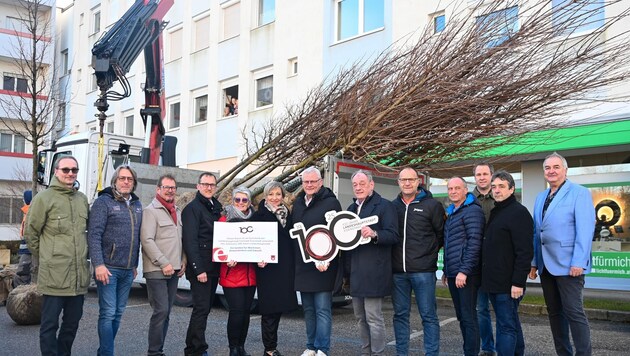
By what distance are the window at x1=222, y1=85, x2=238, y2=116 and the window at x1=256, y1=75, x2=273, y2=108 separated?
1144mm

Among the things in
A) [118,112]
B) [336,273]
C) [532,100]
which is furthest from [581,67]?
[118,112]

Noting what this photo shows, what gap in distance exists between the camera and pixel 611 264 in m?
12.1

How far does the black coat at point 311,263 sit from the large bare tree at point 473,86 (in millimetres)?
1952

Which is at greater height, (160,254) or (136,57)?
(136,57)

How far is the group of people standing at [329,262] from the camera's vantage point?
530 centimetres

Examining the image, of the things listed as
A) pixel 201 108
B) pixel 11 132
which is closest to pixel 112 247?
pixel 201 108

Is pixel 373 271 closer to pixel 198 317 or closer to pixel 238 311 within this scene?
pixel 238 311

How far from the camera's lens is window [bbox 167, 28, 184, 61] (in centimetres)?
2459

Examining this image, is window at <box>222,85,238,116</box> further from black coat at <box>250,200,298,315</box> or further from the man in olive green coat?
the man in olive green coat

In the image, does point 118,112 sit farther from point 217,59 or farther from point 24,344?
point 24,344

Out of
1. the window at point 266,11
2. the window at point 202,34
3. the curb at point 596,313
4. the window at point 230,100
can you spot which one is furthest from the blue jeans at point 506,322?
the window at point 202,34

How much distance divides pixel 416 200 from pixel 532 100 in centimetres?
254

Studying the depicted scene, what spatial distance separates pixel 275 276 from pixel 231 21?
17.6 m

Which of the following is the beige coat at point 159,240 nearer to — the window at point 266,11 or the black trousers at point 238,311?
the black trousers at point 238,311
